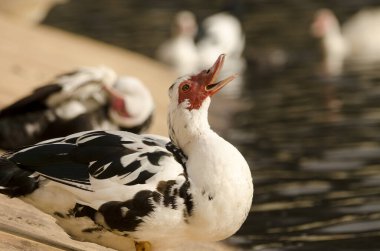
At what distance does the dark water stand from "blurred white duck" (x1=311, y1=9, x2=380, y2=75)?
383 millimetres

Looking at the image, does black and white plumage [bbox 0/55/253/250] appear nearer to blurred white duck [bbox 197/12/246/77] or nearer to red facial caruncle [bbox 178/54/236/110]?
red facial caruncle [bbox 178/54/236/110]

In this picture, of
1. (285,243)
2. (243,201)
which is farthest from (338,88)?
(243,201)

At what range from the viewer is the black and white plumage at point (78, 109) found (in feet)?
30.5

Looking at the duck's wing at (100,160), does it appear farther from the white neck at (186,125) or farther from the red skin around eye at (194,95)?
the red skin around eye at (194,95)

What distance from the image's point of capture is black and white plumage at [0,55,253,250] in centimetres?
577

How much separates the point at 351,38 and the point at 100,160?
53.3 feet

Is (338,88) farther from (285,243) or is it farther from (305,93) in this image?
(285,243)

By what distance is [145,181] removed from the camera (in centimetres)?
580

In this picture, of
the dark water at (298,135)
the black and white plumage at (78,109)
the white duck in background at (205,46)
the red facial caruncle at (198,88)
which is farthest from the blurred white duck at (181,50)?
the red facial caruncle at (198,88)

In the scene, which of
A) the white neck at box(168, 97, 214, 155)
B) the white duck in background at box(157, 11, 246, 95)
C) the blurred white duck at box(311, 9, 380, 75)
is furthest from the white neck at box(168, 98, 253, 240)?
the blurred white duck at box(311, 9, 380, 75)

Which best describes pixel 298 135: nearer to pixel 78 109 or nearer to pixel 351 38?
pixel 78 109

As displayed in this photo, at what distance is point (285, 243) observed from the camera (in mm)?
8047

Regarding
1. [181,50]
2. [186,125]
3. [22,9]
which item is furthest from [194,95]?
[181,50]

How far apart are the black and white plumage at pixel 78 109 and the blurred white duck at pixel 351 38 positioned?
10.4 meters
